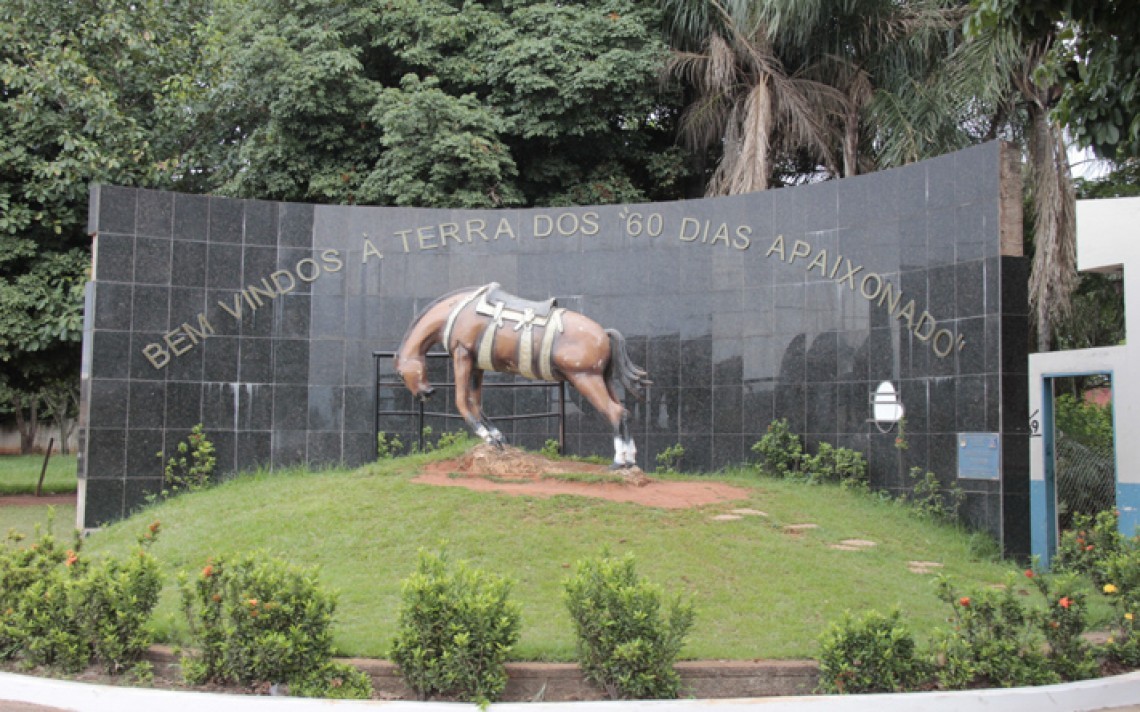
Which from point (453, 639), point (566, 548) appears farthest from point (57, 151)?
point (453, 639)

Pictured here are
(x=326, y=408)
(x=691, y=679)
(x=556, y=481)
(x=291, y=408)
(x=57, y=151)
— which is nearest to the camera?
(x=691, y=679)

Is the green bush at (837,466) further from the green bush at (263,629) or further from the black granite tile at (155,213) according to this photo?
the black granite tile at (155,213)

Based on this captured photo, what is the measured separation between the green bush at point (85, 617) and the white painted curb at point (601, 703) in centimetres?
35

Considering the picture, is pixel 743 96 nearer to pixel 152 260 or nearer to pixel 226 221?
pixel 226 221

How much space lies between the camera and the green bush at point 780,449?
15.0 meters

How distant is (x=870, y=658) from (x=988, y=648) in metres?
0.91

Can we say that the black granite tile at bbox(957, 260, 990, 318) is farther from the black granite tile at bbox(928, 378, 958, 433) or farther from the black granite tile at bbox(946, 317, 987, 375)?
the black granite tile at bbox(928, 378, 958, 433)

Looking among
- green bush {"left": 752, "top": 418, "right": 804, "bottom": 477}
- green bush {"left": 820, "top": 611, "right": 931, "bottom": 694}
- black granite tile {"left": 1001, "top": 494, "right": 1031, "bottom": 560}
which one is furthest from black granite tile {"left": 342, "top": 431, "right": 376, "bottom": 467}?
green bush {"left": 820, "top": 611, "right": 931, "bottom": 694}

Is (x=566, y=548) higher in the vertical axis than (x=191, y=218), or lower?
lower

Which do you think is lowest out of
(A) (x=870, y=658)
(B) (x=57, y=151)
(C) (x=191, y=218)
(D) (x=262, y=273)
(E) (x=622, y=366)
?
(A) (x=870, y=658)

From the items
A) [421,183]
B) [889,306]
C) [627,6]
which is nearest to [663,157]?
[627,6]

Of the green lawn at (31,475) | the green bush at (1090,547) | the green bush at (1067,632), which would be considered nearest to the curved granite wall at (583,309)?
the green bush at (1090,547)

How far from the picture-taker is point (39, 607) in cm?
773

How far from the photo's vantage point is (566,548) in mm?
10117
